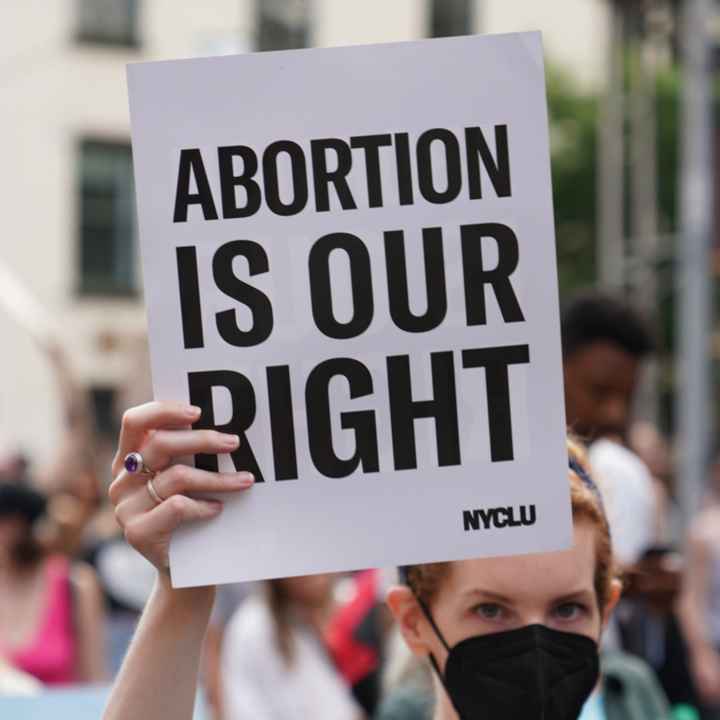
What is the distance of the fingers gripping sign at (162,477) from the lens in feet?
7.75

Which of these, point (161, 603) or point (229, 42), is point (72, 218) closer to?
point (229, 42)

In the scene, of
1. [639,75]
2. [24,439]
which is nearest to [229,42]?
[24,439]

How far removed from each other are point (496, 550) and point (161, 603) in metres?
0.44

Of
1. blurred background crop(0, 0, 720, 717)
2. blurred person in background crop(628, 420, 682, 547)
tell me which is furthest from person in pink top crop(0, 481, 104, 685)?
blurred background crop(0, 0, 720, 717)

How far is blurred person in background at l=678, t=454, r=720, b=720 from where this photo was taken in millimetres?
7090

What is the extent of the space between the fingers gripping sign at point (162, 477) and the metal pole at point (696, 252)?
864cm

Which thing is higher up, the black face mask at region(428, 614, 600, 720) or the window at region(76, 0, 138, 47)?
the window at region(76, 0, 138, 47)

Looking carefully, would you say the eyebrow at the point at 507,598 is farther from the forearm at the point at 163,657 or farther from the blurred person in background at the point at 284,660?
the blurred person in background at the point at 284,660

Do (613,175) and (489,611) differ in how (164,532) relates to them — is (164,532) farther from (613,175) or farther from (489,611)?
(613,175)

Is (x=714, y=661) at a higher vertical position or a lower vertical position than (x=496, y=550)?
lower

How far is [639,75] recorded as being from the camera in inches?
587

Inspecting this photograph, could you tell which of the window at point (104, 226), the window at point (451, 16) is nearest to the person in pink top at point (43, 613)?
the window at point (104, 226)

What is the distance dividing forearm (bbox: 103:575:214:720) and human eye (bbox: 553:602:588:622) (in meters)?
0.57

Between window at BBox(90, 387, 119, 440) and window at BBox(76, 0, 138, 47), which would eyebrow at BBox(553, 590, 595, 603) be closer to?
window at BBox(90, 387, 119, 440)
